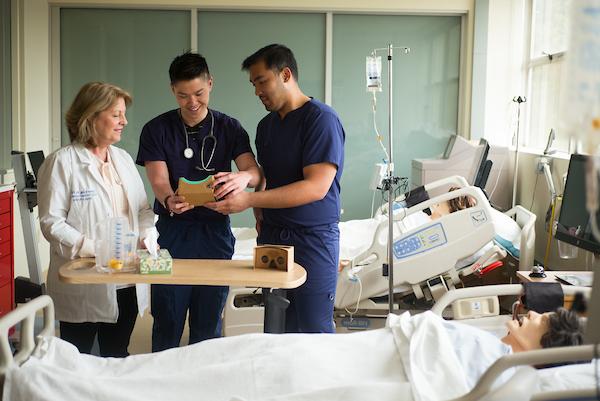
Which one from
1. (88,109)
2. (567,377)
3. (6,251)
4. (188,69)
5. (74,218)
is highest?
(188,69)

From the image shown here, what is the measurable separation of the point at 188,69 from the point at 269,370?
1.25 m

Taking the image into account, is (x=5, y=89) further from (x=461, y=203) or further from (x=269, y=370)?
(x=269, y=370)

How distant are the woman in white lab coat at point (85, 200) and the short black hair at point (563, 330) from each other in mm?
1421

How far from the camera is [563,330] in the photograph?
1.81 metres

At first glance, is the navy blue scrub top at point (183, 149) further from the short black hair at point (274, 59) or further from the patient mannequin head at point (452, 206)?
the patient mannequin head at point (452, 206)

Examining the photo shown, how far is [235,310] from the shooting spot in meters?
3.45

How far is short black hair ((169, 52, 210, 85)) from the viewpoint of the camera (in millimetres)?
2689

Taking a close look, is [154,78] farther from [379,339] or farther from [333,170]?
[379,339]

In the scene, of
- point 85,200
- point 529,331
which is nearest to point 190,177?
point 85,200

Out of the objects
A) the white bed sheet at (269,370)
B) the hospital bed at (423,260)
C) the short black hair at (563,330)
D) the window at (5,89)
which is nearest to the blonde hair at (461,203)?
the hospital bed at (423,260)

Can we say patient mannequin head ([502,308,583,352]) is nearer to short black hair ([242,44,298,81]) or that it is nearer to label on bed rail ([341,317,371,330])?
short black hair ([242,44,298,81])

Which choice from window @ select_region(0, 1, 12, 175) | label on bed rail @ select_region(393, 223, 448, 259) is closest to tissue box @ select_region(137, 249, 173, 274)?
label on bed rail @ select_region(393, 223, 448, 259)

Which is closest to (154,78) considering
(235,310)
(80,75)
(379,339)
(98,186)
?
(80,75)

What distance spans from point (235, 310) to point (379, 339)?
1524 millimetres
